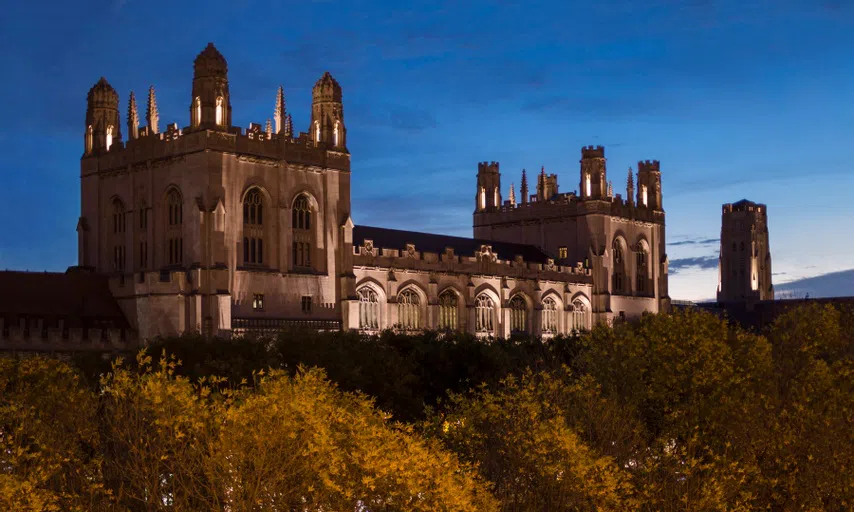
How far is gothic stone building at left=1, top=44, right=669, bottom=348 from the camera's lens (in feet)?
301

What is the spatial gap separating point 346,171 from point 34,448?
61.7 meters

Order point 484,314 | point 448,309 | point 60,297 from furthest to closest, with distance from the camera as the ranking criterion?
1. point 484,314
2. point 448,309
3. point 60,297

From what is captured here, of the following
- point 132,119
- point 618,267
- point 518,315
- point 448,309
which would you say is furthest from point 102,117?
point 618,267

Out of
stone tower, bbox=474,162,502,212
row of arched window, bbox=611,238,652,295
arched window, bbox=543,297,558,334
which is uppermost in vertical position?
stone tower, bbox=474,162,502,212

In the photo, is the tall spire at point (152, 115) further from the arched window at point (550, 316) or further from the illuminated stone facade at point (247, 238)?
the arched window at point (550, 316)

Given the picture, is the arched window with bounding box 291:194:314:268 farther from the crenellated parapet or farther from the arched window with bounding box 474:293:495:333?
the arched window with bounding box 474:293:495:333

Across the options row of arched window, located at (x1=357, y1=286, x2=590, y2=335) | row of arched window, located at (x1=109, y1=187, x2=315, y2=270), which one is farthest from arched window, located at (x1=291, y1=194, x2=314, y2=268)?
row of arched window, located at (x1=357, y1=286, x2=590, y2=335)

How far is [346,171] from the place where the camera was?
101875 millimetres

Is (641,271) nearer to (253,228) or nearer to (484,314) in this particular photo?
(484,314)

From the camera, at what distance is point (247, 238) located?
312 feet

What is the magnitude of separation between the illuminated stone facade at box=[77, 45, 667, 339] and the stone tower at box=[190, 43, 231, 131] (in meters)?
0.10

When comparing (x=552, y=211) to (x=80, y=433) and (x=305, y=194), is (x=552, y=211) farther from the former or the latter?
(x=80, y=433)

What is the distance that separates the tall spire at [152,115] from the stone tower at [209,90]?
4391mm

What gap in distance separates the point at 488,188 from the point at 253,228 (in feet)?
167
